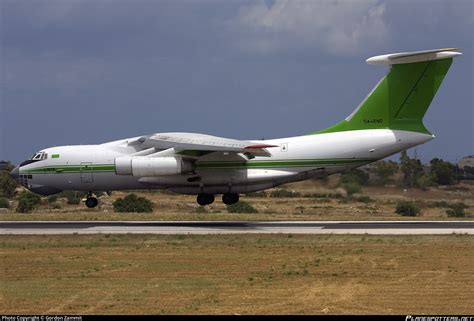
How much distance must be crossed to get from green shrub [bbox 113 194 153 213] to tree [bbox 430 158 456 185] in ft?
56.5

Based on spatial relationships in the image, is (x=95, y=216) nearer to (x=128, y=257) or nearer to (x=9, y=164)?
(x=128, y=257)

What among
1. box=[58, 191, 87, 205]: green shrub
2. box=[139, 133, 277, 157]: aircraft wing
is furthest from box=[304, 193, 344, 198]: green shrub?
box=[58, 191, 87, 205]: green shrub

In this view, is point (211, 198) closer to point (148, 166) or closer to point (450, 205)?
point (148, 166)

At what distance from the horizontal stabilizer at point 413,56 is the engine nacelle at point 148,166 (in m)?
8.28

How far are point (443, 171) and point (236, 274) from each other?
114 ft

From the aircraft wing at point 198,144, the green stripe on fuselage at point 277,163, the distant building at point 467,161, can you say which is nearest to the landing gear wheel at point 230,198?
the green stripe on fuselage at point 277,163

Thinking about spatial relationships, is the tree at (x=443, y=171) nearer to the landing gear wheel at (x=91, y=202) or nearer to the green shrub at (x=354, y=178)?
the green shrub at (x=354, y=178)

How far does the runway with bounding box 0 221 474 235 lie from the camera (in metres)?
26.1

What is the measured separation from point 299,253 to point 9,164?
4291 centimetres

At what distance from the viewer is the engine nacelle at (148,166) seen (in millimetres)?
29047

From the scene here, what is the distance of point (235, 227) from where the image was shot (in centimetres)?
2803

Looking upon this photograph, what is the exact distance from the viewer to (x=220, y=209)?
42.2m

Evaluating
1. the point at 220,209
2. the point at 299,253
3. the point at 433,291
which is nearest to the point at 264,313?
the point at 433,291

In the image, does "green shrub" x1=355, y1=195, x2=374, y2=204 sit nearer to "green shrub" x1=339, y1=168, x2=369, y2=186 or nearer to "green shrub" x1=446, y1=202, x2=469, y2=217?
"green shrub" x1=339, y1=168, x2=369, y2=186
